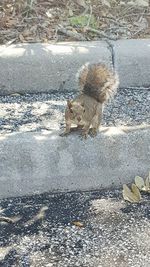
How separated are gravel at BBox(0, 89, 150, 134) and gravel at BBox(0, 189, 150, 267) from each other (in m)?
0.88

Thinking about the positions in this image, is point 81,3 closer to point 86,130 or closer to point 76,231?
point 86,130

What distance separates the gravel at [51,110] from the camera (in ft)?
15.9

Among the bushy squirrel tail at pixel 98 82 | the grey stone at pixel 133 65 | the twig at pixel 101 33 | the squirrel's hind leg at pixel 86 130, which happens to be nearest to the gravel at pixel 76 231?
the squirrel's hind leg at pixel 86 130

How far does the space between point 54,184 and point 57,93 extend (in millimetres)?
1725

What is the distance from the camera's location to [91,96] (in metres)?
4.38

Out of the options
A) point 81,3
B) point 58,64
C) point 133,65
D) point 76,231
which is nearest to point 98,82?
point 76,231

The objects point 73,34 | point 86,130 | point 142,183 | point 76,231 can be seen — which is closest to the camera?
point 76,231

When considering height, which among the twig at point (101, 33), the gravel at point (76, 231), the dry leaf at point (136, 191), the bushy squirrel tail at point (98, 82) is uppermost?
the bushy squirrel tail at point (98, 82)

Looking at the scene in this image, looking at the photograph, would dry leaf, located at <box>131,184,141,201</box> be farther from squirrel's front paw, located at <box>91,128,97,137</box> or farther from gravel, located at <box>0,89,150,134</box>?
gravel, located at <box>0,89,150,134</box>

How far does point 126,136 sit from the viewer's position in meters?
4.29

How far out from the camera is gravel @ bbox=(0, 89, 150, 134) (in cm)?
484

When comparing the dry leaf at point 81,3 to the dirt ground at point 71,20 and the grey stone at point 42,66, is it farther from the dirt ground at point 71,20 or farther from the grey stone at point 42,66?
the grey stone at point 42,66

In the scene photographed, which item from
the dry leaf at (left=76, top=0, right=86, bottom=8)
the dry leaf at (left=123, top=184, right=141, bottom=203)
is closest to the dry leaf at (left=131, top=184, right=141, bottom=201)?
the dry leaf at (left=123, top=184, right=141, bottom=203)

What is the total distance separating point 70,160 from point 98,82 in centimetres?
61
